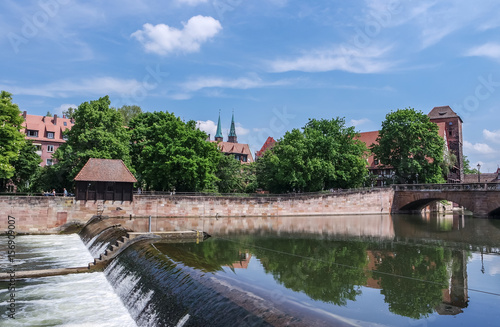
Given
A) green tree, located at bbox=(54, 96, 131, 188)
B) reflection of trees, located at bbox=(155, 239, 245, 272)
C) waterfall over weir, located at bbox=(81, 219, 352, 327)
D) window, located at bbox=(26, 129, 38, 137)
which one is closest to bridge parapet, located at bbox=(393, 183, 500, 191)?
reflection of trees, located at bbox=(155, 239, 245, 272)

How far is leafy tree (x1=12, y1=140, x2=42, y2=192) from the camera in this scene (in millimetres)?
46375

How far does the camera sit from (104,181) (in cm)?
3725

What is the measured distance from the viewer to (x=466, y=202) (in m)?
44.7

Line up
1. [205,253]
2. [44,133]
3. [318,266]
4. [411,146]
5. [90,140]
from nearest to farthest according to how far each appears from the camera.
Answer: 1. [318,266]
2. [205,253]
3. [90,140]
4. [411,146]
5. [44,133]

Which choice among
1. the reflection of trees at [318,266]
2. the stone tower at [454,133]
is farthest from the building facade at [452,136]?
the reflection of trees at [318,266]

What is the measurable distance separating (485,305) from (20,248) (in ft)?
73.0

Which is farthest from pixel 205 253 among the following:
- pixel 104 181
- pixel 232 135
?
pixel 232 135

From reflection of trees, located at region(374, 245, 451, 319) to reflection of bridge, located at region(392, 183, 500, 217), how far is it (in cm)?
2863

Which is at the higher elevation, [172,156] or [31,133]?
[31,133]

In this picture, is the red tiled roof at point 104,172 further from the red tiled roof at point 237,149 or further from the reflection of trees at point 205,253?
the red tiled roof at point 237,149

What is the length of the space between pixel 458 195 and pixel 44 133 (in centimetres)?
6341

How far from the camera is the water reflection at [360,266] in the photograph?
9.87 meters

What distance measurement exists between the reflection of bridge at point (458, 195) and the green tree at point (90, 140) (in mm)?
35372

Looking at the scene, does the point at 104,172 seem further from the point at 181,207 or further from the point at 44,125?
the point at 44,125
